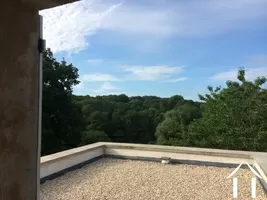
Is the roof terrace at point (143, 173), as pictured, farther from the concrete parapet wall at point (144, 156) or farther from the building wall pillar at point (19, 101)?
the building wall pillar at point (19, 101)

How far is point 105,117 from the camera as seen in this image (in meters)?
13.5

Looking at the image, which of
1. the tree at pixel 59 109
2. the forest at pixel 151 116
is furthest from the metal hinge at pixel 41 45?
the tree at pixel 59 109

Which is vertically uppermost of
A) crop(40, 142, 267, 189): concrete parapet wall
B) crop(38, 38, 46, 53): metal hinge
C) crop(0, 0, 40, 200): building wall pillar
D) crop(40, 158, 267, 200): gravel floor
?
crop(38, 38, 46, 53): metal hinge

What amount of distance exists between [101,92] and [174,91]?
3466mm

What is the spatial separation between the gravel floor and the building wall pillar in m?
2.31

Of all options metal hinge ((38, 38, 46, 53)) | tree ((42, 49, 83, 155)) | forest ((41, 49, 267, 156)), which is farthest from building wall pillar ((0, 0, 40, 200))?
tree ((42, 49, 83, 155))

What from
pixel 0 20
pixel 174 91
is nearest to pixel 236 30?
pixel 174 91

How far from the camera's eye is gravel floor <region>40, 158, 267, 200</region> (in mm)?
3811

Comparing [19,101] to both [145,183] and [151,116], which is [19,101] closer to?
[145,183]

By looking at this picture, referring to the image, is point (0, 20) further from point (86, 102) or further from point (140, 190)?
point (86, 102)

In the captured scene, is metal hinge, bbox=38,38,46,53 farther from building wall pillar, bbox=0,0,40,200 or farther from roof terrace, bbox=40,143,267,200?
roof terrace, bbox=40,143,267,200

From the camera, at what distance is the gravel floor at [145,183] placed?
12.5 feet

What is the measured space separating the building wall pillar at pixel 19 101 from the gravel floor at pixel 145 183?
7.58 ft

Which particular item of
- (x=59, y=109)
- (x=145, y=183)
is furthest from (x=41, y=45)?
(x=59, y=109)
